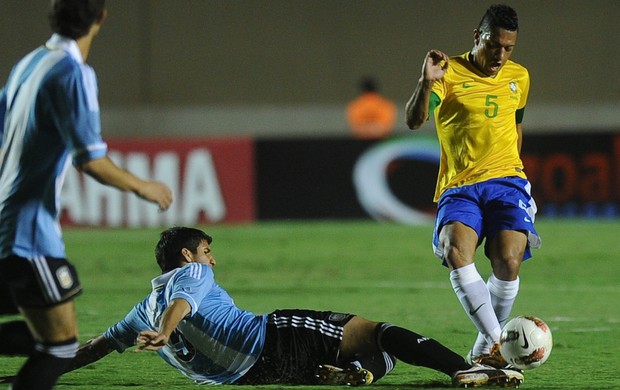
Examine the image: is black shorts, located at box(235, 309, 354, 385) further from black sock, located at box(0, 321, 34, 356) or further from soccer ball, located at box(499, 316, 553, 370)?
black sock, located at box(0, 321, 34, 356)

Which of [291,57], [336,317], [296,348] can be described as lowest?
[296,348]

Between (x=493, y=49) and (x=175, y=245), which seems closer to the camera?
(x=175, y=245)

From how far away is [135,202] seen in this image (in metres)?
17.1

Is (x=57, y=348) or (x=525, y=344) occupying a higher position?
(x=57, y=348)

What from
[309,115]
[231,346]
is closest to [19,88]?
[231,346]

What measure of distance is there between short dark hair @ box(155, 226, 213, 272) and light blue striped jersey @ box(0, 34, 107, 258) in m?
1.36

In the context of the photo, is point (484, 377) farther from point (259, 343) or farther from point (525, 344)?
point (259, 343)

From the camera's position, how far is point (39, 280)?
4250mm

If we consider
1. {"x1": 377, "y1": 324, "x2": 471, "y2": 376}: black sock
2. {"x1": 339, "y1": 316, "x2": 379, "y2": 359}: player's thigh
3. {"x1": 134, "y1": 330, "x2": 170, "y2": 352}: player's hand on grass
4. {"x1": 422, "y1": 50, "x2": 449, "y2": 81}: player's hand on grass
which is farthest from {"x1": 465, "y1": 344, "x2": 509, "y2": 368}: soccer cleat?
{"x1": 134, "y1": 330, "x2": 170, "y2": 352}: player's hand on grass

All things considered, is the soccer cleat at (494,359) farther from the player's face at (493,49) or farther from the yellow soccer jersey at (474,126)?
the player's face at (493,49)

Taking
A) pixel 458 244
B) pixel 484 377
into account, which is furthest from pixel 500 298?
pixel 484 377

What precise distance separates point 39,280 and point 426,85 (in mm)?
2533

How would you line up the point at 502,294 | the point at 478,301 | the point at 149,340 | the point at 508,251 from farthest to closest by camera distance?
the point at 502,294, the point at 508,251, the point at 478,301, the point at 149,340

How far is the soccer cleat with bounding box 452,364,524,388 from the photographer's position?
5527 millimetres
